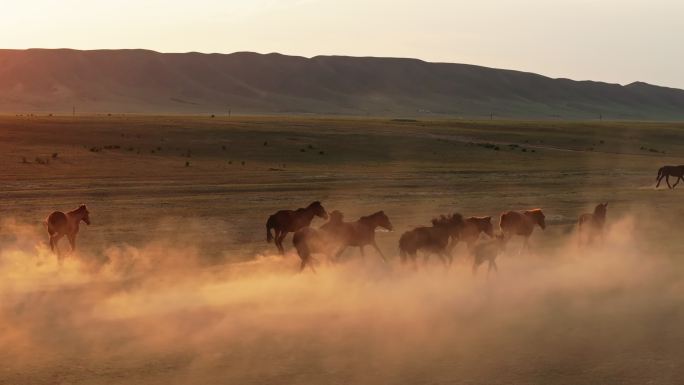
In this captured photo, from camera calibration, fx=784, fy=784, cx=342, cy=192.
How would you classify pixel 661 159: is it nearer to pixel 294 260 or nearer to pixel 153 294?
pixel 294 260

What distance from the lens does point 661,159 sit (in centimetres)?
5975

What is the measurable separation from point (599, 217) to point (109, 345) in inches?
494

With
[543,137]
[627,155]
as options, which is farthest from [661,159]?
[543,137]

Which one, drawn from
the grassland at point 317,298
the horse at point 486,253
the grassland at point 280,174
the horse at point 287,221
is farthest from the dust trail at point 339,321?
the grassland at point 280,174

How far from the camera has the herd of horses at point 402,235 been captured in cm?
1466

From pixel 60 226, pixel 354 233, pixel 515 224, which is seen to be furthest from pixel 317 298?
pixel 60 226

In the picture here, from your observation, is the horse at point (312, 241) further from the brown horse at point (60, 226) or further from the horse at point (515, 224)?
→ the brown horse at point (60, 226)

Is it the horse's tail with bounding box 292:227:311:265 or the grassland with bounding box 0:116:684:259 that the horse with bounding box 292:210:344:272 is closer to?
the horse's tail with bounding box 292:227:311:265

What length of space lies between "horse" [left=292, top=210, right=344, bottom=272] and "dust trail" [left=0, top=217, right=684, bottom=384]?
1.17ft

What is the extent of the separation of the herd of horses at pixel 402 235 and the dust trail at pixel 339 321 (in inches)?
16.4

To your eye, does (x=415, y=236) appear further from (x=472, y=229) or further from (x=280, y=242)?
(x=280, y=242)

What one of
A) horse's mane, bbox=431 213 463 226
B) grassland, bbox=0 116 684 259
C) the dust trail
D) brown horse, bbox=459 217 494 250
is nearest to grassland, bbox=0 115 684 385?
the dust trail

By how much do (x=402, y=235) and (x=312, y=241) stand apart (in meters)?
1.71

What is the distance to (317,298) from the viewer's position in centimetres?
1262
